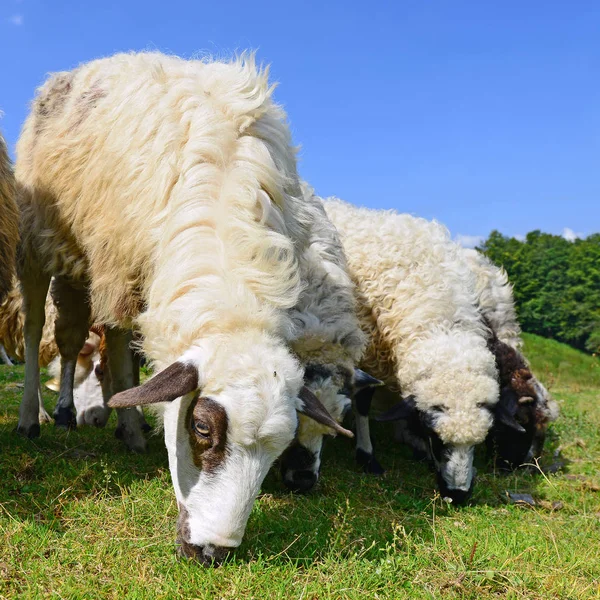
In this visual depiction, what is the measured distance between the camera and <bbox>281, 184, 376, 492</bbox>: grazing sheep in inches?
174

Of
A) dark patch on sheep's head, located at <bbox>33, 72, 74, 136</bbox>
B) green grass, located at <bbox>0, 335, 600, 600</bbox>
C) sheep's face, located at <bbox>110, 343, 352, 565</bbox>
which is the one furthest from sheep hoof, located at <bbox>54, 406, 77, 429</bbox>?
sheep's face, located at <bbox>110, 343, 352, 565</bbox>

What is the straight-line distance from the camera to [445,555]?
3.48m

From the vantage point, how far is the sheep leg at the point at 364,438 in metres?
5.62

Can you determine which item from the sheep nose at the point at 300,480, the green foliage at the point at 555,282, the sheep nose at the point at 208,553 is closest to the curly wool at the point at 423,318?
the sheep nose at the point at 300,480

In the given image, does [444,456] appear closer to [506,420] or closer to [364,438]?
[506,420]

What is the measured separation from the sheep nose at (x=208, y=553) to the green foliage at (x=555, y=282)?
44531 mm

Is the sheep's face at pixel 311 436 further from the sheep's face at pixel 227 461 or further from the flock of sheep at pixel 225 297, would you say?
the sheep's face at pixel 227 461

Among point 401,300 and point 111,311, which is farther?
point 401,300

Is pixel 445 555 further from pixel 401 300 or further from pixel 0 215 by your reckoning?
pixel 0 215

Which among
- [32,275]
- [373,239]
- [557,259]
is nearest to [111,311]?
[32,275]

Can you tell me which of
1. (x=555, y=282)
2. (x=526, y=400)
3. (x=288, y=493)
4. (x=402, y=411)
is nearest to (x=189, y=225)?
(x=288, y=493)

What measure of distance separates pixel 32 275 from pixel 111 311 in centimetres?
153

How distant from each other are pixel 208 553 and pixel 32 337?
3.39 m

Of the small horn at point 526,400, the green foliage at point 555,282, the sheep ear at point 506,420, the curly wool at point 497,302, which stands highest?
the green foliage at point 555,282
